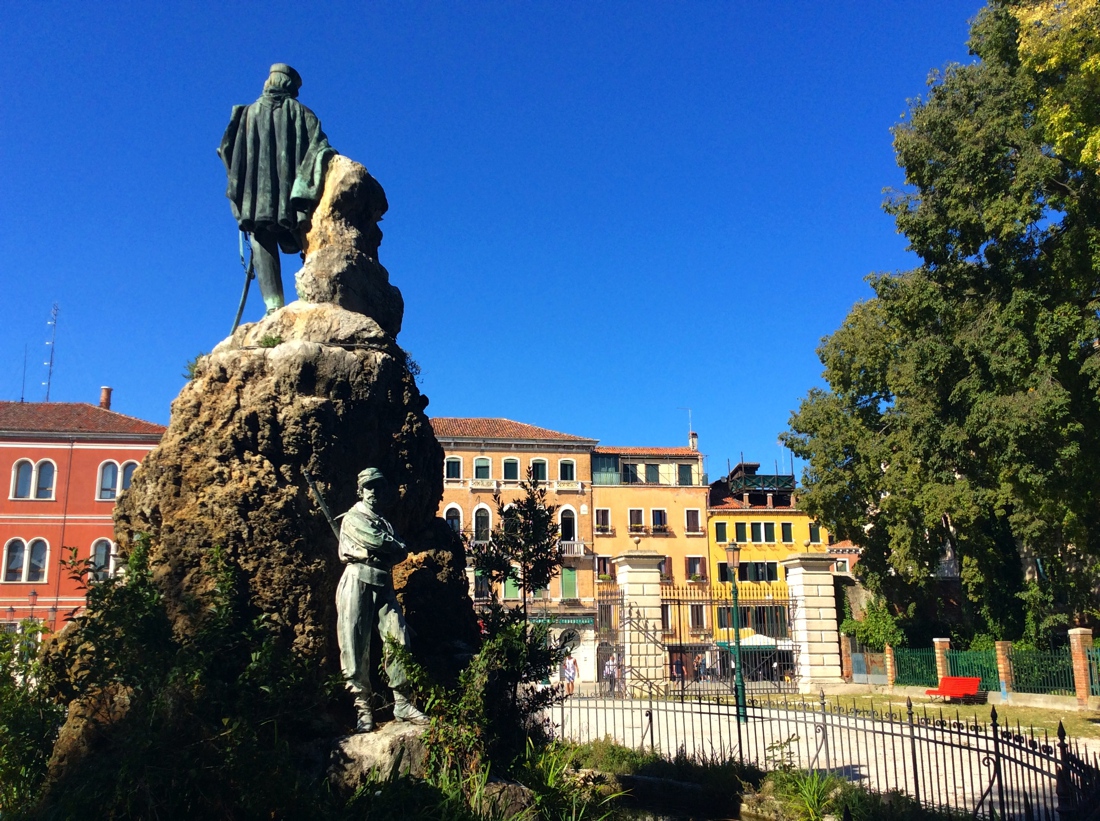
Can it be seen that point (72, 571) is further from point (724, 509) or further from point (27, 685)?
point (724, 509)

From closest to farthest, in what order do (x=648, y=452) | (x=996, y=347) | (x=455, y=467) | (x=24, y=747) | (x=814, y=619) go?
(x=24, y=747), (x=996, y=347), (x=814, y=619), (x=455, y=467), (x=648, y=452)

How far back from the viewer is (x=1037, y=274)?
57.6 feet

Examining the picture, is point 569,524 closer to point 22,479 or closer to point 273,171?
point 22,479

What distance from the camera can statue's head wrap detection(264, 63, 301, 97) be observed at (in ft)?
32.6

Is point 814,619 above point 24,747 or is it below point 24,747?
above

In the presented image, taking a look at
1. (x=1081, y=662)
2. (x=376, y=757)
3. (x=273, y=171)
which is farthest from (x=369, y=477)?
(x=1081, y=662)

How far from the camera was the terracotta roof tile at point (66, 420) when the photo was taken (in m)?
36.6

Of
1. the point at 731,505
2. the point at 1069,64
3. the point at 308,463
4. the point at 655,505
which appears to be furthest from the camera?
the point at 731,505

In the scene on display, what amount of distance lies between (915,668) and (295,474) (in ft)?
78.1

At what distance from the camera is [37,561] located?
3569 cm

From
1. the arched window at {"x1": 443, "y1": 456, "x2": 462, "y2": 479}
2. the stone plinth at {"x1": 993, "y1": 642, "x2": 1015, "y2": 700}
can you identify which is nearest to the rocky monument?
the stone plinth at {"x1": 993, "y1": 642, "x2": 1015, "y2": 700}

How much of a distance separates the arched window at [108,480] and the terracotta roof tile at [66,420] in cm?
143

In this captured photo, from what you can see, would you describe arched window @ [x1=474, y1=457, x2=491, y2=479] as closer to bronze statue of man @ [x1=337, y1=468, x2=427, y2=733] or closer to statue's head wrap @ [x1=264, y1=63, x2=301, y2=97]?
statue's head wrap @ [x1=264, y1=63, x2=301, y2=97]

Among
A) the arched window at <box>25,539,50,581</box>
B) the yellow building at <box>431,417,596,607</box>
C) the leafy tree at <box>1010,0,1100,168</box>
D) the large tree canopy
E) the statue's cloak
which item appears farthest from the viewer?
the yellow building at <box>431,417,596,607</box>
